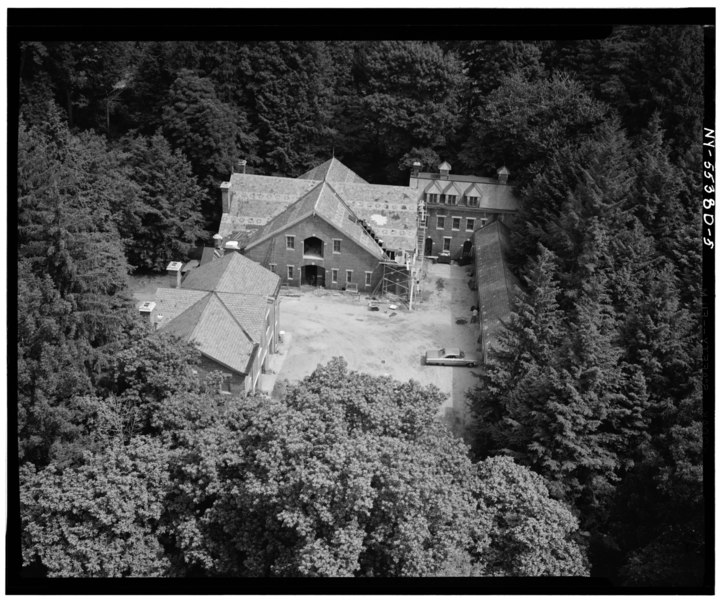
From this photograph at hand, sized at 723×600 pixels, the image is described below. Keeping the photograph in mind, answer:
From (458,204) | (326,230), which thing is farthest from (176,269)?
(458,204)

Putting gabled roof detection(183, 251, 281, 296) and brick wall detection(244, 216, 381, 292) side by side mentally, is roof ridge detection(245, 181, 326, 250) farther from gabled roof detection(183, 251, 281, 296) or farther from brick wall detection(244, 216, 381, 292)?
gabled roof detection(183, 251, 281, 296)

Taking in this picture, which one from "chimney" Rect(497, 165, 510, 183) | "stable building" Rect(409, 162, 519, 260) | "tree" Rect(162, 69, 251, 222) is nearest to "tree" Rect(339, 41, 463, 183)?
"stable building" Rect(409, 162, 519, 260)

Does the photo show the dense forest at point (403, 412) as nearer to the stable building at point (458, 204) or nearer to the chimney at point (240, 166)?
the chimney at point (240, 166)

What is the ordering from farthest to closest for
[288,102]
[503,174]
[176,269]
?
[288,102]
[503,174]
[176,269]

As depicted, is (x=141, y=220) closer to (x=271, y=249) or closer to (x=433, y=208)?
(x=271, y=249)

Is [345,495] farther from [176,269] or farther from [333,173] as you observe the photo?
[333,173]

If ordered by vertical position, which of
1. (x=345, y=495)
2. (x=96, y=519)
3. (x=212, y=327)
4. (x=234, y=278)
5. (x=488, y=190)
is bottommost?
(x=96, y=519)

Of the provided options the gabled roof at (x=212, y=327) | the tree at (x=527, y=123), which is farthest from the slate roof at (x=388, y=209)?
the gabled roof at (x=212, y=327)

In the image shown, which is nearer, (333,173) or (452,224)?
(333,173)
